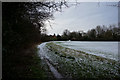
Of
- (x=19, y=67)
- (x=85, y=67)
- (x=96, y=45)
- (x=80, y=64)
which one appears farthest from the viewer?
(x=96, y=45)

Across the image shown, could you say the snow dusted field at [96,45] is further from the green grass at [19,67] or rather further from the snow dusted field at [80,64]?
the green grass at [19,67]

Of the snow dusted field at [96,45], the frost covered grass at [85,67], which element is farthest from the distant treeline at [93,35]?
the frost covered grass at [85,67]

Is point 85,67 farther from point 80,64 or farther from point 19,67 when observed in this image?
point 19,67

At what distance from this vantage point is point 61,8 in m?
1.34

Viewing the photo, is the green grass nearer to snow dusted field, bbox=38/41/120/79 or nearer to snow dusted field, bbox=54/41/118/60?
snow dusted field, bbox=38/41/120/79

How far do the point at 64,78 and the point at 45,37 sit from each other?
2.89 feet

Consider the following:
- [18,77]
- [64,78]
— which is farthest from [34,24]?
[64,78]

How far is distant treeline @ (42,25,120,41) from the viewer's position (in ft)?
4.58

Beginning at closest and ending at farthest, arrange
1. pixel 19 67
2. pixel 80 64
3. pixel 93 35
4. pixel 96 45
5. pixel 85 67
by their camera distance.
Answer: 1. pixel 19 67
2. pixel 93 35
3. pixel 85 67
4. pixel 80 64
5. pixel 96 45

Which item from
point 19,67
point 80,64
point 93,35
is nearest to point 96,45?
point 80,64

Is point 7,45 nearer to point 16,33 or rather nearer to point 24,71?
point 16,33

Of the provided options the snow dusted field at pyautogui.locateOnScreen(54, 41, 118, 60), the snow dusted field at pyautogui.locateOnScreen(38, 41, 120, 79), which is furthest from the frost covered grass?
the snow dusted field at pyautogui.locateOnScreen(54, 41, 118, 60)

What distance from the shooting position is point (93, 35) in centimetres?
153

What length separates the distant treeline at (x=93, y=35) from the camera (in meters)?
1.40
